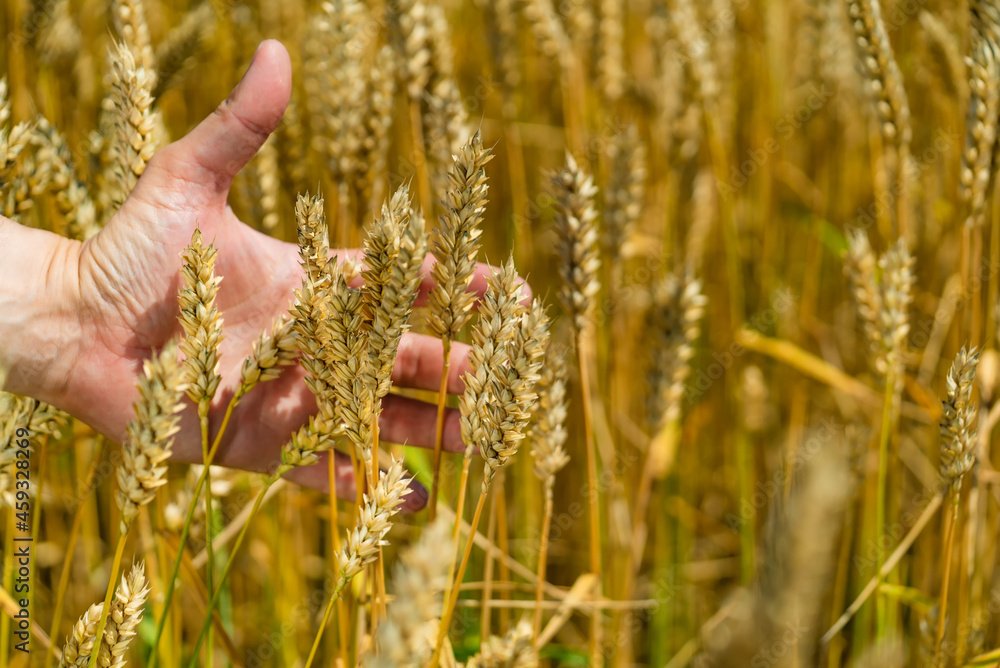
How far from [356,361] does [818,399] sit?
1600mm

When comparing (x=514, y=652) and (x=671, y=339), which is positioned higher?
(x=671, y=339)

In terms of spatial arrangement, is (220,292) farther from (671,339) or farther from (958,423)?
(958,423)

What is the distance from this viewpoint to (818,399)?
76.2 inches

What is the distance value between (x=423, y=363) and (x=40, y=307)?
1.82 feet

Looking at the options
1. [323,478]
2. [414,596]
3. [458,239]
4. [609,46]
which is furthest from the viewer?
[609,46]

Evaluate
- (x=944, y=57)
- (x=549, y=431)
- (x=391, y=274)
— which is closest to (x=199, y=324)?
(x=391, y=274)

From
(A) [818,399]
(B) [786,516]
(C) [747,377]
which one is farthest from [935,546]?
(B) [786,516]

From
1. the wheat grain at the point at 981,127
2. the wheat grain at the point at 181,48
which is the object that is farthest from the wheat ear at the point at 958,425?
the wheat grain at the point at 181,48

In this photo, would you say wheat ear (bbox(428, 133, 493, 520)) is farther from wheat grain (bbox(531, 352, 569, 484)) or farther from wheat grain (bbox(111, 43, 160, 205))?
wheat grain (bbox(111, 43, 160, 205))

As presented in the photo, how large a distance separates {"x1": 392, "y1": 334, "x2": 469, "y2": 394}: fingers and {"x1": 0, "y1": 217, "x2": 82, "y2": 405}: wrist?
0.47m

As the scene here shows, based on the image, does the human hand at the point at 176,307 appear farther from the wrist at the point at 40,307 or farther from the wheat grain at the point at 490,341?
the wheat grain at the point at 490,341

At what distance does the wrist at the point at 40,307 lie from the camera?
98cm

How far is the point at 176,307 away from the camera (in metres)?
1.05

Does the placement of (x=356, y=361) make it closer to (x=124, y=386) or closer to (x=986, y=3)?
(x=124, y=386)
